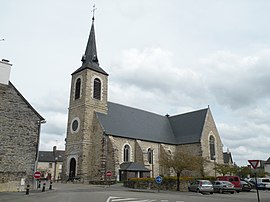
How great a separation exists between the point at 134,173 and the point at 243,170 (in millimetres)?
21025

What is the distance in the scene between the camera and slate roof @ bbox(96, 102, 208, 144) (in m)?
33.0

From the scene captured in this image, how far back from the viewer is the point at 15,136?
1853cm

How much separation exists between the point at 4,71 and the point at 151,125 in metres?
23.9

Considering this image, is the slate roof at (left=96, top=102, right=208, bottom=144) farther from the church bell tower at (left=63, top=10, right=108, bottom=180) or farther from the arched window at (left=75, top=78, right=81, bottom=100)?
the arched window at (left=75, top=78, right=81, bottom=100)

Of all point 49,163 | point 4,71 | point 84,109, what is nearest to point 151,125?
point 84,109

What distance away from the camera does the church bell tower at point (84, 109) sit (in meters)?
30.8

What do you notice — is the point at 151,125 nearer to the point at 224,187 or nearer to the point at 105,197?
the point at 224,187

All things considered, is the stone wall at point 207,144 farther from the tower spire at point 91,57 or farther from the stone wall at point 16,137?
the stone wall at point 16,137

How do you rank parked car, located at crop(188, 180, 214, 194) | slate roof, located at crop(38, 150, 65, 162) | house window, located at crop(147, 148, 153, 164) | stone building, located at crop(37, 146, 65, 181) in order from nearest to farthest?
parked car, located at crop(188, 180, 214, 194), house window, located at crop(147, 148, 153, 164), stone building, located at crop(37, 146, 65, 181), slate roof, located at crop(38, 150, 65, 162)

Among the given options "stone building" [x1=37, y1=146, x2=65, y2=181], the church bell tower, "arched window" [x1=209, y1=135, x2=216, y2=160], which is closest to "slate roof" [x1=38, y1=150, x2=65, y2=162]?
"stone building" [x1=37, y1=146, x2=65, y2=181]

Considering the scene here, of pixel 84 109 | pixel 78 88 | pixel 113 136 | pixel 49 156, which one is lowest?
pixel 49 156

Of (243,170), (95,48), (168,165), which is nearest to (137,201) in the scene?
(168,165)

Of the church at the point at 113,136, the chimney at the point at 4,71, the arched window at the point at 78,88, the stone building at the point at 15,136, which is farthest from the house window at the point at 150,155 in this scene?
the chimney at the point at 4,71

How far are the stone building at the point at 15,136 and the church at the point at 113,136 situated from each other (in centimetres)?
943
